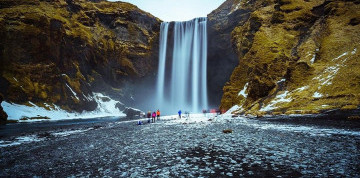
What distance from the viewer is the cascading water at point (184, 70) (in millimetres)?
84812

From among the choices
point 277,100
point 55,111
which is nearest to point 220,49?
point 277,100

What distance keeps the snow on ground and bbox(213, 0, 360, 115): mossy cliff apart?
49684 mm

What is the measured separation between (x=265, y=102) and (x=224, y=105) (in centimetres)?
1500

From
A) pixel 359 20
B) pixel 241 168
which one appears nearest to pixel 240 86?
pixel 359 20

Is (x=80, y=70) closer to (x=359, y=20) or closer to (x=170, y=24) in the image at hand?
(x=170, y=24)

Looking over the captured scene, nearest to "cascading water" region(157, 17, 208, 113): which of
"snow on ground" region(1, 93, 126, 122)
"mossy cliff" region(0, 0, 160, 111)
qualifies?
"mossy cliff" region(0, 0, 160, 111)

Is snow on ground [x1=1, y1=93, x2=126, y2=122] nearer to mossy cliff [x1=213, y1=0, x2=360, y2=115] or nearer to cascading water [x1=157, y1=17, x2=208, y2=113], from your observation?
cascading water [x1=157, y1=17, x2=208, y2=113]

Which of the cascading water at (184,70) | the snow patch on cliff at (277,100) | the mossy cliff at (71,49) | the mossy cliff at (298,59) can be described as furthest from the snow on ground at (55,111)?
the snow patch on cliff at (277,100)

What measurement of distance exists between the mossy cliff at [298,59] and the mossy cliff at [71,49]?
171 feet

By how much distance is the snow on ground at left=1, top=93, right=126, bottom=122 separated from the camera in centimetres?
4959

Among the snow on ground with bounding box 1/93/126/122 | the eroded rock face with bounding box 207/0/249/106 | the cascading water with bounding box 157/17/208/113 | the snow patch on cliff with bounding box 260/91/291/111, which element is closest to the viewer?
the snow patch on cliff with bounding box 260/91/291/111

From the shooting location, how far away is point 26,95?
191 feet

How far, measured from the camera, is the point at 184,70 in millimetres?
89812

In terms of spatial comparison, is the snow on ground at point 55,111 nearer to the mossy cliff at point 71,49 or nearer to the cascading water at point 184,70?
the mossy cliff at point 71,49
